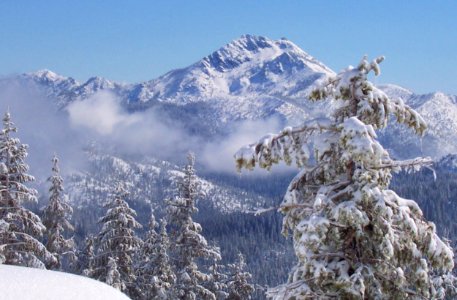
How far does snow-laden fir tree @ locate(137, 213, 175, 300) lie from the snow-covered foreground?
2332cm

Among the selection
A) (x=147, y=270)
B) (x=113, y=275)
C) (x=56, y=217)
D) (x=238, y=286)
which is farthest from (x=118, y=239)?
(x=238, y=286)

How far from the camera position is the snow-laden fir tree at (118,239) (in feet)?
87.7

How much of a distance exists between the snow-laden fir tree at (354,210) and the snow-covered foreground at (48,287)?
4.17 meters

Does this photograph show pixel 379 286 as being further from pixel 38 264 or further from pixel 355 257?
pixel 38 264

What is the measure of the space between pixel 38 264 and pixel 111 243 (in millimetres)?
7801

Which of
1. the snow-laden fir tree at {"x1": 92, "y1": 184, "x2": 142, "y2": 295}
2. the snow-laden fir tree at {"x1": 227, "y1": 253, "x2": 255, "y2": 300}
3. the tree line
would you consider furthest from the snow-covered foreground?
the snow-laden fir tree at {"x1": 227, "y1": 253, "x2": 255, "y2": 300}

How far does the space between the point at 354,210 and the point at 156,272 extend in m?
22.4

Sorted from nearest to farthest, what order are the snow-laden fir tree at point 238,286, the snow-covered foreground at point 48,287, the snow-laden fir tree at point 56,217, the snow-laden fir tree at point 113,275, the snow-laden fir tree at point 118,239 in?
1. the snow-covered foreground at point 48,287
2. the snow-laden fir tree at point 113,275
3. the snow-laden fir tree at point 118,239
4. the snow-laden fir tree at point 56,217
5. the snow-laden fir tree at point 238,286

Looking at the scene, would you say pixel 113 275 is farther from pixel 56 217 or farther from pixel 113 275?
pixel 56 217

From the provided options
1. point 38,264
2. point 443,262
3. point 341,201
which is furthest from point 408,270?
point 38,264

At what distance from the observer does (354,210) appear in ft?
25.4

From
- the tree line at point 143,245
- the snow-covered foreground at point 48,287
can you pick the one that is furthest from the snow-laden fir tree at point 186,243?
the snow-covered foreground at point 48,287

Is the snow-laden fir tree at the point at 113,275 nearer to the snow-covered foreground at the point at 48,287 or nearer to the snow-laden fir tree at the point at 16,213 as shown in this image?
the snow-laden fir tree at the point at 16,213

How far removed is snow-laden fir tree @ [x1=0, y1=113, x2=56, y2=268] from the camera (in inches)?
761
